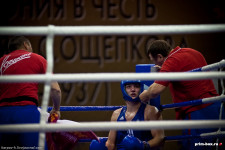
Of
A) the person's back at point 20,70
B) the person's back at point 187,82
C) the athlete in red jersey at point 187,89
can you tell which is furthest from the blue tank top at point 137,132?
the person's back at point 20,70

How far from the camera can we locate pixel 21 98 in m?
1.85

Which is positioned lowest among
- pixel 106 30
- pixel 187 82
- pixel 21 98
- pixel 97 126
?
pixel 97 126

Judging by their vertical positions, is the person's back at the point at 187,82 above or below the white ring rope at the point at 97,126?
above

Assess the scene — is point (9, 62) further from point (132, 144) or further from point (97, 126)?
point (97, 126)

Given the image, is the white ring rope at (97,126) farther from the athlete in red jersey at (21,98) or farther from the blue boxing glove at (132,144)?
the blue boxing glove at (132,144)

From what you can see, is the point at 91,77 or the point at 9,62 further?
the point at 9,62

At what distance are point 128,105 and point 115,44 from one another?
282cm

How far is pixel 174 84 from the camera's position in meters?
2.37

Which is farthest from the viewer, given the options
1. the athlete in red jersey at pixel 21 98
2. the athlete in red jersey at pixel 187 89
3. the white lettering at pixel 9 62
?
the athlete in red jersey at pixel 187 89

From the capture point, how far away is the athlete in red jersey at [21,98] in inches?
70.6

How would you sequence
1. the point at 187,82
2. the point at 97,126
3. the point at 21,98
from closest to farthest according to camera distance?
1. the point at 97,126
2. the point at 21,98
3. the point at 187,82

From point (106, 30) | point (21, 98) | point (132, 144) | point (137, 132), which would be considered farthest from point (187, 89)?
point (106, 30)

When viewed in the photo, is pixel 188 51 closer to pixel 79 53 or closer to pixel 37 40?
pixel 79 53

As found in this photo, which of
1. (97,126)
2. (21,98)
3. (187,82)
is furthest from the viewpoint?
(187,82)
